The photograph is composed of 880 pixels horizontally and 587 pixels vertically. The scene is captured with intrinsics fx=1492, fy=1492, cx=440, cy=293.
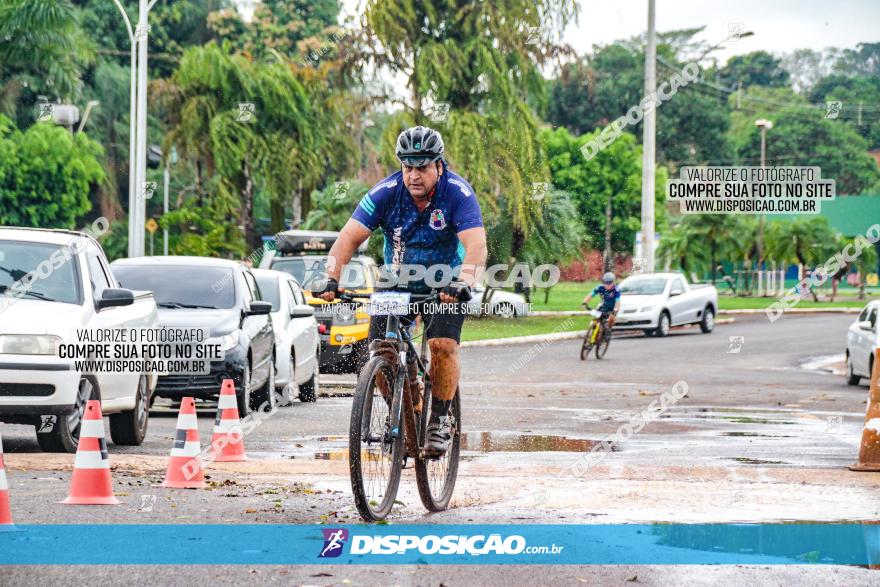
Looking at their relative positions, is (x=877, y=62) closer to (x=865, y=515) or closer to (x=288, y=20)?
(x=288, y=20)

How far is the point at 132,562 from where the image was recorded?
6477mm

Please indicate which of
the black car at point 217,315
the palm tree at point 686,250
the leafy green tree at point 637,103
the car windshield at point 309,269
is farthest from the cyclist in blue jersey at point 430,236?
the leafy green tree at point 637,103

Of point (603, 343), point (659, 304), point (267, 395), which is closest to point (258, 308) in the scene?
point (267, 395)

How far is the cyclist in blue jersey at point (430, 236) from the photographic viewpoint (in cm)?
793

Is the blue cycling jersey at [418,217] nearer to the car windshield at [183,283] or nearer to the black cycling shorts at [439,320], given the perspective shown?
the black cycling shorts at [439,320]

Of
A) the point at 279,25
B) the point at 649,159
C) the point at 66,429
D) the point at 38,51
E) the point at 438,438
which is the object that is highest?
the point at 279,25

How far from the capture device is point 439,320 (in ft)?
26.6

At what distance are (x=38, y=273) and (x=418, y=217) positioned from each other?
486 centimetres

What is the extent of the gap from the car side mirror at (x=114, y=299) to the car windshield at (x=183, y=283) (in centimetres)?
399

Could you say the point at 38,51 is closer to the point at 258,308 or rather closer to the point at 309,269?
the point at 309,269

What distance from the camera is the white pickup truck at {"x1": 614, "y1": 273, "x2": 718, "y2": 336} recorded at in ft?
122

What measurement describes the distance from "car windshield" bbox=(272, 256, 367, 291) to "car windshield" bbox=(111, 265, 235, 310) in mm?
8648

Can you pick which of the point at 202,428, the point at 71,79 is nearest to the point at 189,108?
the point at 71,79

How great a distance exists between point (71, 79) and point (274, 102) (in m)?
10.2
